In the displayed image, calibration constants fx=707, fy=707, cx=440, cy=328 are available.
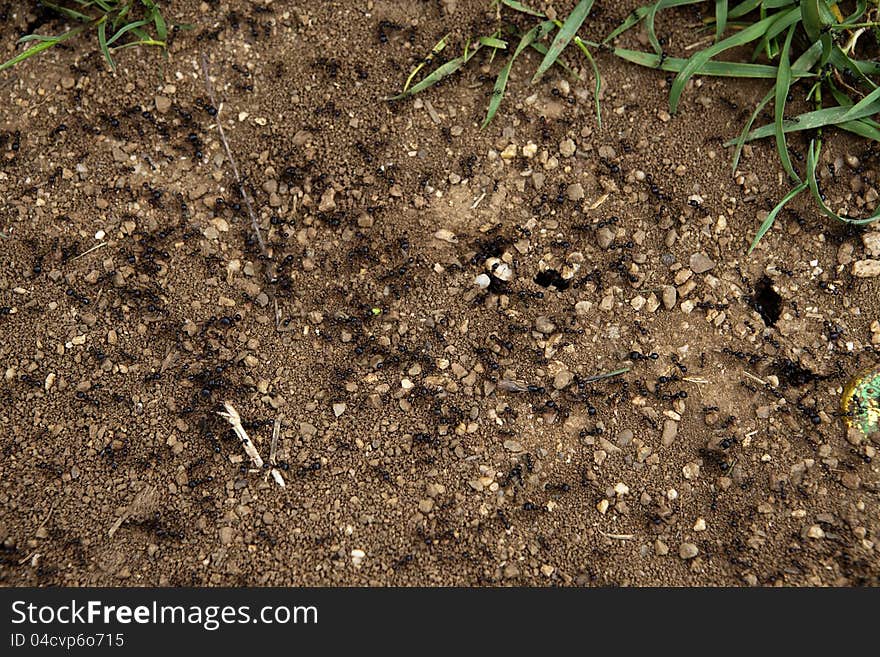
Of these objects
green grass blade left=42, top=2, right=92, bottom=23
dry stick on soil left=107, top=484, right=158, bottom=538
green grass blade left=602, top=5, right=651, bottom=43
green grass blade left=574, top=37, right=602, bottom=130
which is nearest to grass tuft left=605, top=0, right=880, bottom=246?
green grass blade left=602, top=5, right=651, bottom=43

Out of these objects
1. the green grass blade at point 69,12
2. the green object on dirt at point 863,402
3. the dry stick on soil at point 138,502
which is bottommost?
the green object on dirt at point 863,402

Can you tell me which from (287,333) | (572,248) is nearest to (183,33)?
(287,333)

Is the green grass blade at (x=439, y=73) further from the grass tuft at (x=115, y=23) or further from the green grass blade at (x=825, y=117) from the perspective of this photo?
the green grass blade at (x=825, y=117)

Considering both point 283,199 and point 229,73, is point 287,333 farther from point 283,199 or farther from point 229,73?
point 229,73

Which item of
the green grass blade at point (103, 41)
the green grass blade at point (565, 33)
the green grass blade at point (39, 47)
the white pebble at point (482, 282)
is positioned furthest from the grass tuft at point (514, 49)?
the green grass blade at point (39, 47)

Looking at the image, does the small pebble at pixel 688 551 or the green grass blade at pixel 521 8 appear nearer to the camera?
the small pebble at pixel 688 551
